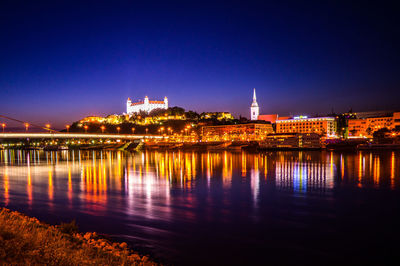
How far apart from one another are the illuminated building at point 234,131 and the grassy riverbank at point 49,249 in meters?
101

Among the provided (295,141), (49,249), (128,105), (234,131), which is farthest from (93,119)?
(49,249)

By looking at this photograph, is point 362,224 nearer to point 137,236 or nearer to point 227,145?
point 137,236

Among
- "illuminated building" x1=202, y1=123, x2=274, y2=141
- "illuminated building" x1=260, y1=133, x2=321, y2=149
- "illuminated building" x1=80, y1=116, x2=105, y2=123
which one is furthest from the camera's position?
"illuminated building" x1=80, y1=116, x2=105, y2=123

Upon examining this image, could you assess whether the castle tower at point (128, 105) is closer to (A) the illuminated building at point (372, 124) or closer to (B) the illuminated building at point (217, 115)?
(B) the illuminated building at point (217, 115)

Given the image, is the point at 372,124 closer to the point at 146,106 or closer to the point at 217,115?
the point at 217,115

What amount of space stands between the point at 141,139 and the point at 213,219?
8518 cm

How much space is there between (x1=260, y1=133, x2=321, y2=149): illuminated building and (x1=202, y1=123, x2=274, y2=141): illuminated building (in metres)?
37.7

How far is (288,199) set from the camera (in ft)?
48.2

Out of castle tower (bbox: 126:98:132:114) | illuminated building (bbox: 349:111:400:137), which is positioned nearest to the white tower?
illuminated building (bbox: 349:111:400:137)

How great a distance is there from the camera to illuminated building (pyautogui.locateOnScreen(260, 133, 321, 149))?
65375 millimetres

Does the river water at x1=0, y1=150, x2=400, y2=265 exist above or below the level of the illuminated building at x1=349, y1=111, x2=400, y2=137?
below

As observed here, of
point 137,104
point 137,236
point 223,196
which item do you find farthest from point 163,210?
point 137,104

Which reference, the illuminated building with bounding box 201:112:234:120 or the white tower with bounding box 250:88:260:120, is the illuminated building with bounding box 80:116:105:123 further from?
the white tower with bounding box 250:88:260:120

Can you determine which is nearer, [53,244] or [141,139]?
[53,244]
